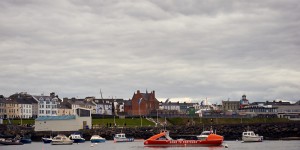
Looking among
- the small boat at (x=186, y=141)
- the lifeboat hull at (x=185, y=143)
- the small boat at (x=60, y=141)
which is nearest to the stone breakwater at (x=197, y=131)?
the small boat at (x=60, y=141)

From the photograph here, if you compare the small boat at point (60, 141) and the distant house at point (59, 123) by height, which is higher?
the distant house at point (59, 123)

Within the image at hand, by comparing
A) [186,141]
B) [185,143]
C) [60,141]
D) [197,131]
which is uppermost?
[197,131]

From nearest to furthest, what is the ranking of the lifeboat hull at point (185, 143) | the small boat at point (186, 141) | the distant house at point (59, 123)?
the small boat at point (186, 141)
the lifeboat hull at point (185, 143)
the distant house at point (59, 123)

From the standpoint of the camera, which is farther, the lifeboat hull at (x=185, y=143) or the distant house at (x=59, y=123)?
the distant house at (x=59, y=123)

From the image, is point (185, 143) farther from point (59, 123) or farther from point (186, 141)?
point (59, 123)

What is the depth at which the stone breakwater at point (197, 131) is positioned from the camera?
152m

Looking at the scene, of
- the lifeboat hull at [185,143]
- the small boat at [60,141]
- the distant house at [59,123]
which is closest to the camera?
the lifeboat hull at [185,143]

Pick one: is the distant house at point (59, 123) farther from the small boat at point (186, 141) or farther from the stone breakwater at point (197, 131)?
the small boat at point (186, 141)

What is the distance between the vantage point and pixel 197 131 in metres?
162

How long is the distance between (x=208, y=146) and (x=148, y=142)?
12.5m

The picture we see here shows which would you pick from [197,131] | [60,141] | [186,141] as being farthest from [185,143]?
[197,131]

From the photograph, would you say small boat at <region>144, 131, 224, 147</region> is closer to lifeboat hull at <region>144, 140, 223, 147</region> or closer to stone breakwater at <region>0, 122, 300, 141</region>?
lifeboat hull at <region>144, 140, 223, 147</region>

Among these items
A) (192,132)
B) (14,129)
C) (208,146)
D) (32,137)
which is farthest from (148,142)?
(14,129)

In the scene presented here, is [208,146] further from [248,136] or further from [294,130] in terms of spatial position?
[294,130]
